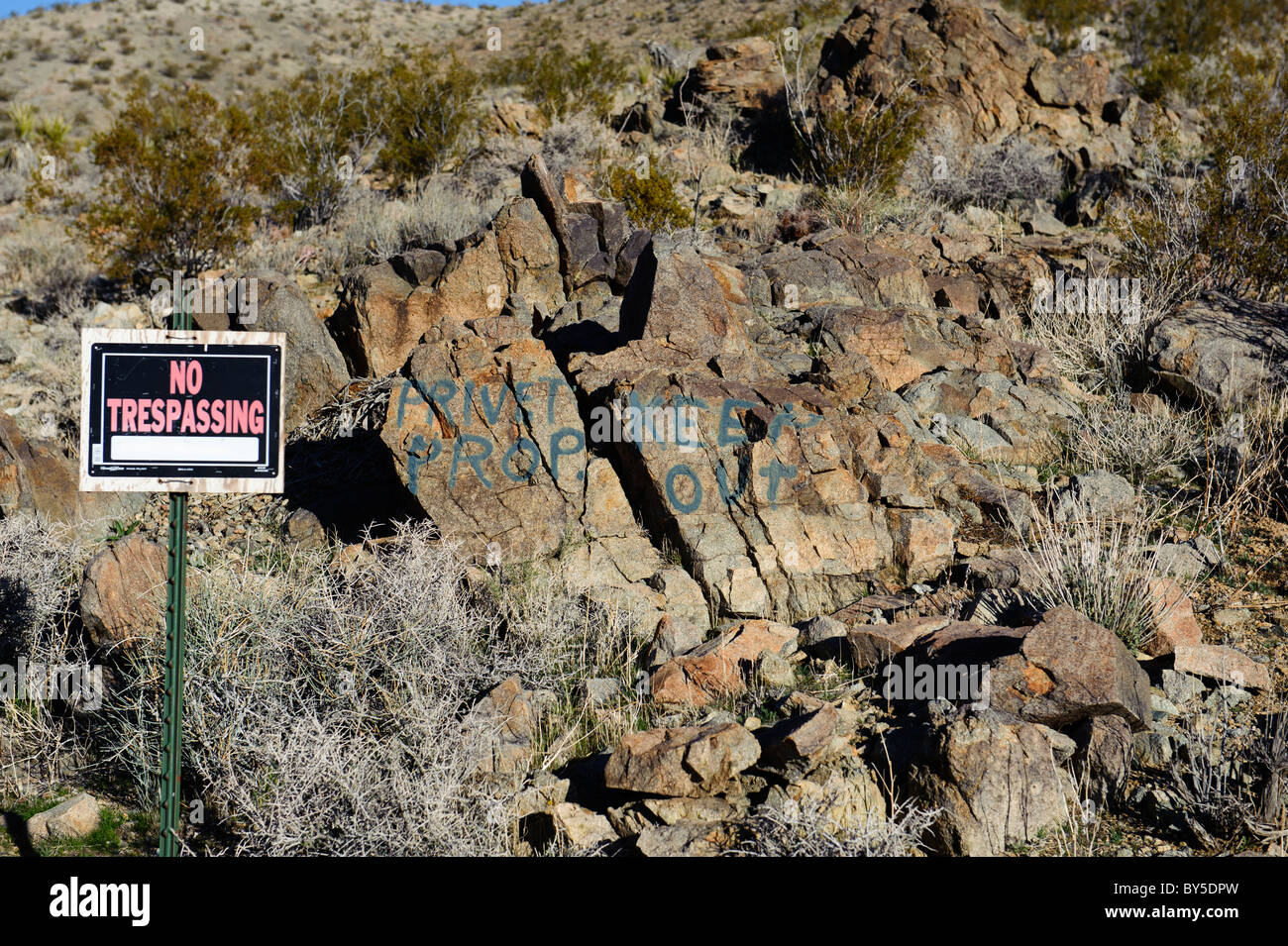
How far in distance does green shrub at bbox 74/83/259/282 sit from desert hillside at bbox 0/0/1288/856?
58 millimetres

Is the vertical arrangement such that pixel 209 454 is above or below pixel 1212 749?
above

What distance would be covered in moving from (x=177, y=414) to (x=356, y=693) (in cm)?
172

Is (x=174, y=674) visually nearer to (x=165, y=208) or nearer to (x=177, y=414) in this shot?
(x=177, y=414)

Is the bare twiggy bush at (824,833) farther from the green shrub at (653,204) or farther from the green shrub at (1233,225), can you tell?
the green shrub at (653,204)

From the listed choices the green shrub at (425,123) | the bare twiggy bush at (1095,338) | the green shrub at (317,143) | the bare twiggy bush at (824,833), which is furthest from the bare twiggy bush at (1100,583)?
the green shrub at (425,123)

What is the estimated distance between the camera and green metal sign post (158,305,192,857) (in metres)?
3.59

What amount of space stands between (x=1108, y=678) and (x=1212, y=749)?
0.57 m

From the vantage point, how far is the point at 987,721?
161 inches

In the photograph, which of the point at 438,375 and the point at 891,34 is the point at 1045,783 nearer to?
the point at 438,375

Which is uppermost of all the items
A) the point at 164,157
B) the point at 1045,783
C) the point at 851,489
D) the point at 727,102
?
the point at 727,102

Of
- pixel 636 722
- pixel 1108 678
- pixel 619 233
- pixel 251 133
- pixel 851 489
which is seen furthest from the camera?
pixel 251 133

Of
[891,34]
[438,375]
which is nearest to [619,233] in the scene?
[438,375]

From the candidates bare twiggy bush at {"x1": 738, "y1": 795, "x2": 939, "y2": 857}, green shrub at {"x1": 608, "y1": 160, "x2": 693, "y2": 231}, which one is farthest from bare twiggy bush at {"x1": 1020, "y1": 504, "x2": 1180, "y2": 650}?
green shrub at {"x1": 608, "y1": 160, "x2": 693, "y2": 231}

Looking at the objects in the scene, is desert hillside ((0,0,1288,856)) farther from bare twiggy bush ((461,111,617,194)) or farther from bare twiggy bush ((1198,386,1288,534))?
bare twiggy bush ((461,111,617,194))
